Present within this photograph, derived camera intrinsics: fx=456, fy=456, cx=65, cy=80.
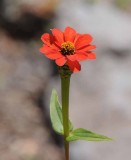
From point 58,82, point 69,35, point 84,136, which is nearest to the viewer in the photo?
point 69,35

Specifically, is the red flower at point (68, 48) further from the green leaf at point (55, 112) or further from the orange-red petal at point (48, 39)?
the green leaf at point (55, 112)

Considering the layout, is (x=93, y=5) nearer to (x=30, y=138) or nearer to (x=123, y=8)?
(x=123, y=8)

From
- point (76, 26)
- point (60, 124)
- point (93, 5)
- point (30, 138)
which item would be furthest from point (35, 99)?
point (60, 124)

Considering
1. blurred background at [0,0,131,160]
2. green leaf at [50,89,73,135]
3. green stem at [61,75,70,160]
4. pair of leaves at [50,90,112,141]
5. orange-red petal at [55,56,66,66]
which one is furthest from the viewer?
blurred background at [0,0,131,160]

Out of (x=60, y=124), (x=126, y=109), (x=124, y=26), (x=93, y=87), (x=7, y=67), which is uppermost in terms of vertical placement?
(x=124, y=26)

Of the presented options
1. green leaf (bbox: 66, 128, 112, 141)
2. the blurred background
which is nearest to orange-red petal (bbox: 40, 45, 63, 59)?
green leaf (bbox: 66, 128, 112, 141)

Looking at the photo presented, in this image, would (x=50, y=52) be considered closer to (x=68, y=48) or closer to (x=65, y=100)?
(x=68, y=48)

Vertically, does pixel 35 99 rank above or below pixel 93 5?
below

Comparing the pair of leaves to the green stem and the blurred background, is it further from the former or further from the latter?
the blurred background

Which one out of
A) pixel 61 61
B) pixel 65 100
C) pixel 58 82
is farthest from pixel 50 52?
pixel 58 82
